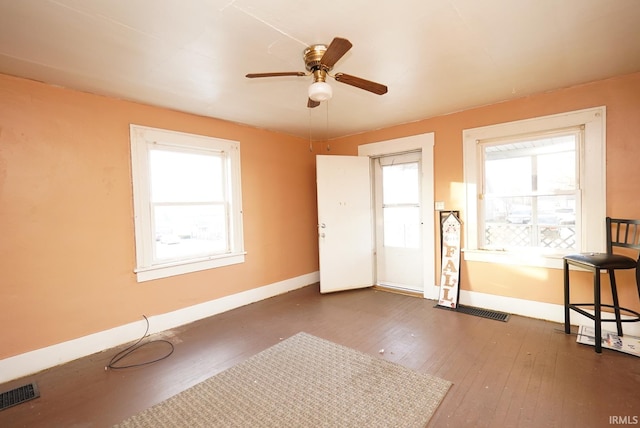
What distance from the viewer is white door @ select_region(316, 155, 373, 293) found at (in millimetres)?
4098

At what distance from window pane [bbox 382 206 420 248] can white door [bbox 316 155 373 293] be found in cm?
33

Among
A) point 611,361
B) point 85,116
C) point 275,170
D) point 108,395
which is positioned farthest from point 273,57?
point 611,361

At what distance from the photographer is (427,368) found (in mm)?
2164

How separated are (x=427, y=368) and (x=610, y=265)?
1.70 metres

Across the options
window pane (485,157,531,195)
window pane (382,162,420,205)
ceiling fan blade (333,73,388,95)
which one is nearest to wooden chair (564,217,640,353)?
window pane (485,157,531,195)

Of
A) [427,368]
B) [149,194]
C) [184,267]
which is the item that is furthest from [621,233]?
[149,194]

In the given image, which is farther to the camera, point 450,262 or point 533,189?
point 450,262

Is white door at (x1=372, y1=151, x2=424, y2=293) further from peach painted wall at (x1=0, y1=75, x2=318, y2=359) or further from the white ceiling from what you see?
peach painted wall at (x1=0, y1=75, x2=318, y2=359)

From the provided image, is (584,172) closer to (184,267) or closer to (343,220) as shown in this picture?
(343,220)

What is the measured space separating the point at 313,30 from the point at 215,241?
267 centimetres

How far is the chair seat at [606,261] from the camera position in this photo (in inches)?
87.7

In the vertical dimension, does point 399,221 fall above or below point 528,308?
above

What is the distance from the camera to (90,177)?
2.56 m

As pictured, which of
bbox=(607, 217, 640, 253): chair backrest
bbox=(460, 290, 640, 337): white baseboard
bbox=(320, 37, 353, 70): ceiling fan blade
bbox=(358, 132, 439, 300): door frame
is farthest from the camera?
bbox=(358, 132, 439, 300): door frame
